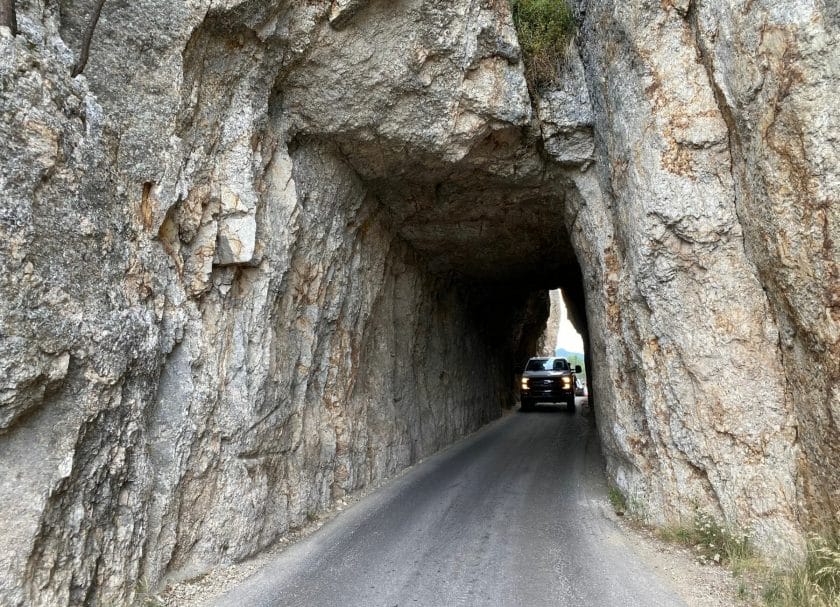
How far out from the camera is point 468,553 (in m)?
5.77

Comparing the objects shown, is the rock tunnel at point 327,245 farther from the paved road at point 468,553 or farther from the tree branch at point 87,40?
the paved road at point 468,553

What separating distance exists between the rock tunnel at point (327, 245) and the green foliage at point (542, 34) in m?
0.28

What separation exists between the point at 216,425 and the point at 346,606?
2178 millimetres

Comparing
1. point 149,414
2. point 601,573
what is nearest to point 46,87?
point 149,414

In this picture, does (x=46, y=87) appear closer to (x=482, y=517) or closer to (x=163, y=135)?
(x=163, y=135)

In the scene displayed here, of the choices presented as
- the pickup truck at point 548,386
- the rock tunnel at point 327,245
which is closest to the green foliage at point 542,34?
the rock tunnel at point 327,245

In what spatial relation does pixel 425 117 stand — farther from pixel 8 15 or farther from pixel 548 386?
pixel 548 386

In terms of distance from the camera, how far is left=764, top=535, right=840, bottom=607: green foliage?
407cm

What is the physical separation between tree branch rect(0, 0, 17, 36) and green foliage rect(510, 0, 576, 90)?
6.11 meters

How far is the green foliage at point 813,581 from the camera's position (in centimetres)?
407

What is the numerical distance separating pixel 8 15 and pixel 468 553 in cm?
630

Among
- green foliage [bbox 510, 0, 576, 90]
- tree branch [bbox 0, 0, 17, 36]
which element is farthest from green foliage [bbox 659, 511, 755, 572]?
tree branch [bbox 0, 0, 17, 36]

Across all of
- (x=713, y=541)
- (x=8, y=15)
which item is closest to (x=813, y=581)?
(x=713, y=541)

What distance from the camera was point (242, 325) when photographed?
585cm
